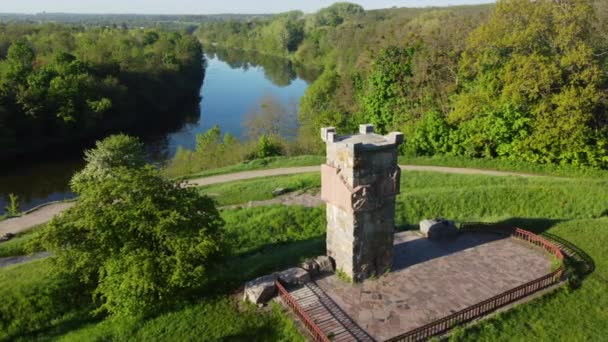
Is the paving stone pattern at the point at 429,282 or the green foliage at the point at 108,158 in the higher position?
the green foliage at the point at 108,158

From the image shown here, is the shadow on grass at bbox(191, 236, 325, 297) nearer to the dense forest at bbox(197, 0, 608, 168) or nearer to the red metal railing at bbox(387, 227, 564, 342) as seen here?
the red metal railing at bbox(387, 227, 564, 342)

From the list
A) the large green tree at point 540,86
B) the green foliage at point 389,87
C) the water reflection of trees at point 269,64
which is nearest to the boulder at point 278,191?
the large green tree at point 540,86

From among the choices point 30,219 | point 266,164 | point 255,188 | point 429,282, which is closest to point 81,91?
point 266,164

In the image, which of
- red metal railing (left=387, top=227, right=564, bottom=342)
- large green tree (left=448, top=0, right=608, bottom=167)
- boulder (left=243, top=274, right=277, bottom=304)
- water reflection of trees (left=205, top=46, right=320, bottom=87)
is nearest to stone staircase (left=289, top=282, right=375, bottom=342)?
boulder (left=243, top=274, right=277, bottom=304)

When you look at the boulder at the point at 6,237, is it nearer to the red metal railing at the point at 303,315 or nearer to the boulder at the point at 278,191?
the boulder at the point at 278,191

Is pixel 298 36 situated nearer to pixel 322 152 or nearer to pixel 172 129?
pixel 172 129

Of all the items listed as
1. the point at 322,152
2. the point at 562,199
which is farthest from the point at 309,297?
the point at 322,152
